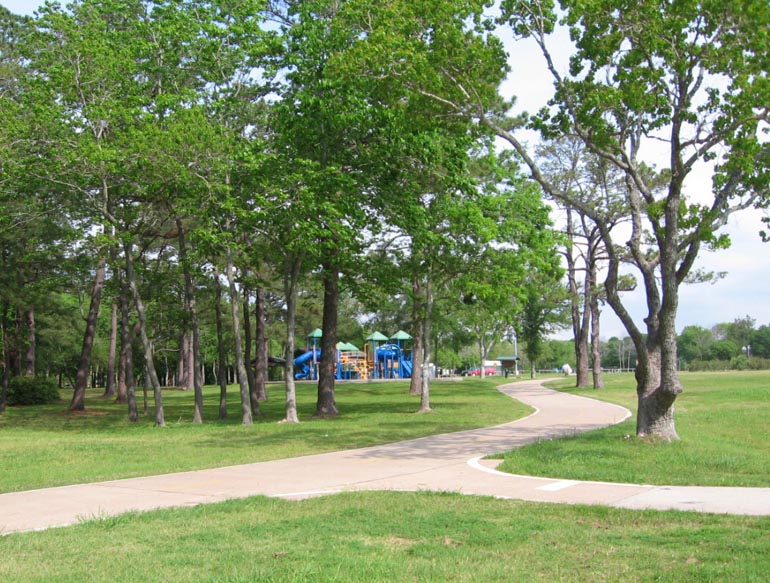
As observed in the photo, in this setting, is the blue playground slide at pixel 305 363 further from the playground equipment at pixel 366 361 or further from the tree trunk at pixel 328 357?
the tree trunk at pixel 328 357

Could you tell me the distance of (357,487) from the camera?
10.6 m

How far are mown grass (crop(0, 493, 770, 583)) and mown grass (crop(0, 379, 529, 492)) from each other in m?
5.18

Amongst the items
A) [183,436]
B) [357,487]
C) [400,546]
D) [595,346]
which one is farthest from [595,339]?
[400,546]

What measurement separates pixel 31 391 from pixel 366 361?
37065 millimetres

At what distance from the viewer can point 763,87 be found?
12.4 metres

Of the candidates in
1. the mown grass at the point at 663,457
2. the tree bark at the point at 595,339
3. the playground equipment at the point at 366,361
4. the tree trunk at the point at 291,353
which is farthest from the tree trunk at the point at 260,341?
the playground equipment at the point at 366,361

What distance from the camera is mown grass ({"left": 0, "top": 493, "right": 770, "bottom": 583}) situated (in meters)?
5.56

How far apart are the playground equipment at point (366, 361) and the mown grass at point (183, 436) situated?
37.7 m

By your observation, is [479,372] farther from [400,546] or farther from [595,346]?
[400,546]

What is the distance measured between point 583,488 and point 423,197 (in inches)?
687

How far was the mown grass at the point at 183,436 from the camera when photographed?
45.0 ft

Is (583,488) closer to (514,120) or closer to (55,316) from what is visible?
(514,120)

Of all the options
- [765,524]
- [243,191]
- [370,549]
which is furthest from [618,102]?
[243,191]

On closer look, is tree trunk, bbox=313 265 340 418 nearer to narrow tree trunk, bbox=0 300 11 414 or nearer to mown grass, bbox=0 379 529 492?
mown grass, bbox=0 379 529 492
